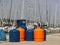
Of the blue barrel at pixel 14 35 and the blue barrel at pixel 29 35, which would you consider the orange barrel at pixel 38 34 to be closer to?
the blue barrel at pixel 29 35

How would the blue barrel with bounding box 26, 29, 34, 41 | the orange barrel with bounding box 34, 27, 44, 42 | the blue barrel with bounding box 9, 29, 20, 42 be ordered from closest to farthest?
the blue barrel with bounding box 9, 29, 20, 42 < the orange barrel with bounding box 34, 27, 44, 42 < the blue barrel with bounding box 26, 29, 34, 41

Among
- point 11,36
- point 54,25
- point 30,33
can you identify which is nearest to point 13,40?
point 11,36

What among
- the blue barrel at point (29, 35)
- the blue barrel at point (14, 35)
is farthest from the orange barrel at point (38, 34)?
the blue barrel at point (14, 35)

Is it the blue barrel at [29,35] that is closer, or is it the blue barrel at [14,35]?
the blue barrel at [14,35]

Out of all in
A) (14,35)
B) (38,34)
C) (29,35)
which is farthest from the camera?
(29,35)

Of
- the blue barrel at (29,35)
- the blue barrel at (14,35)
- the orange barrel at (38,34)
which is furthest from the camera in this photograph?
the blue barrel at (29,35)

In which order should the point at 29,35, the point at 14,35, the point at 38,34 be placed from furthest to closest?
the point at 29,35 < the point at 38,34 < the point at 14,35

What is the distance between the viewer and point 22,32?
65.1ft

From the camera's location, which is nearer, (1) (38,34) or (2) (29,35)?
(1) (38,34)

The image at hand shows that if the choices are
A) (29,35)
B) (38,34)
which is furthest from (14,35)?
(38,34)

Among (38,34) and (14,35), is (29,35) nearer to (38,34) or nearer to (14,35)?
(38,34)

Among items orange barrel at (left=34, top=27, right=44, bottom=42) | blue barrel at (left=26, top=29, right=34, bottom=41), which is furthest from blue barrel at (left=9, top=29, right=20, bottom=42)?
orange barrel at (left=34, top=27, right=44, bottom=42)

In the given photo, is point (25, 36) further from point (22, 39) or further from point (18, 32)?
point (18, 32)

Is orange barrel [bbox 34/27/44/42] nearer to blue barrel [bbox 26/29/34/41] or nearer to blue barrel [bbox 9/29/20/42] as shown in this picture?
blue barrel [bbox 26/29/34/41]
